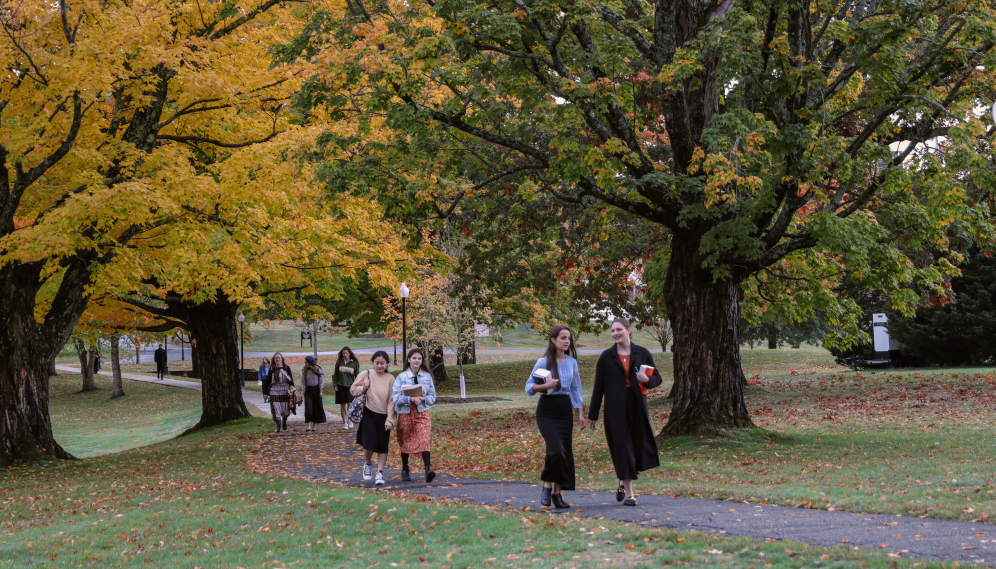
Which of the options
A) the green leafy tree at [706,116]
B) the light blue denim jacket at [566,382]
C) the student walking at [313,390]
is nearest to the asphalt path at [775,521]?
the light blue denim jacket at [566,382]

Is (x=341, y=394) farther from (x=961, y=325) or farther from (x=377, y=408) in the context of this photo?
(x=961, y=325)

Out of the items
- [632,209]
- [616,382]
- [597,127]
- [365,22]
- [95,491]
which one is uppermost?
[365,22]

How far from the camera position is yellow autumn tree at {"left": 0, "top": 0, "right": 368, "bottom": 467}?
12.6 metres

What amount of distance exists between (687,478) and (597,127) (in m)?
5.07

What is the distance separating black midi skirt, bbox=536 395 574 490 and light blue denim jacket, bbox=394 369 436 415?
2603mm

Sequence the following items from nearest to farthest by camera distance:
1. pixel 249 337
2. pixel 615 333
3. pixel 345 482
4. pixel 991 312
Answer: pixel 615 333 → pixel 345 482 → pixel 991 312 → pixel 249 337

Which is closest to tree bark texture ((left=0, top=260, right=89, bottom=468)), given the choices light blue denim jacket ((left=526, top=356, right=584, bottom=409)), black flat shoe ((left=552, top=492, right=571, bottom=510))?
light blue denim jacket ((left=526, top=356, right=584, bottom=409))

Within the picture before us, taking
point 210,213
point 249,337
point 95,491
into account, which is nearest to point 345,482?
point 95,491

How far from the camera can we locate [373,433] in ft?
35.4

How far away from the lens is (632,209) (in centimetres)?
1266

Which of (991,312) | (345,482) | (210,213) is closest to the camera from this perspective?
(345,482)

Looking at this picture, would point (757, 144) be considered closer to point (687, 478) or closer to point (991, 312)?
point (687, 478)

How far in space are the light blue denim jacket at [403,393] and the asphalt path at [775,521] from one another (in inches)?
39.8

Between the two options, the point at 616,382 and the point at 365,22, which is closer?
the point at 616,382
